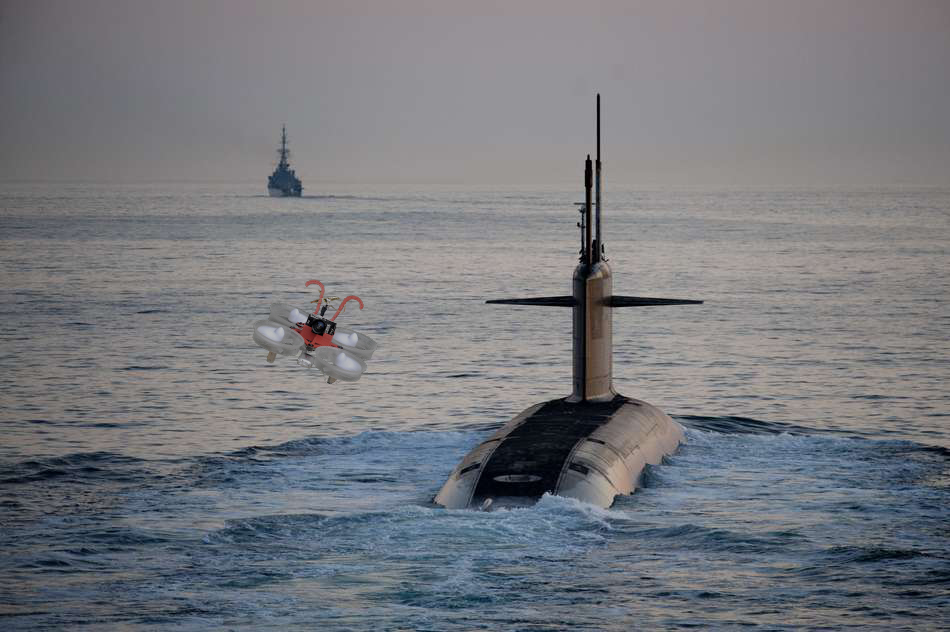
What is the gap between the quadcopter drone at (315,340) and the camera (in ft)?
69.8

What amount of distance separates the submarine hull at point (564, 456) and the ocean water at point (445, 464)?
487 mm

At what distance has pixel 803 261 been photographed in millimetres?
91000

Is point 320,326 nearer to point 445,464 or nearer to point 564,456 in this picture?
point 564,456

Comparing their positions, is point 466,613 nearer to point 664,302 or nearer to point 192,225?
point 664,302

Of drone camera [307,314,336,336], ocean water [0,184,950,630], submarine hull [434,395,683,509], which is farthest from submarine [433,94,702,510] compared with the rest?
drone camera [307,314,336,336]

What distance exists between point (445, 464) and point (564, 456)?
4638 millimetres

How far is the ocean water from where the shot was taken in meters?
19.3

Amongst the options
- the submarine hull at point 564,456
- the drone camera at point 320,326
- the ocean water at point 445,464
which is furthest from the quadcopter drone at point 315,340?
the submarine hull at point 564,456

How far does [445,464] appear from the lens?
28125 millimetres

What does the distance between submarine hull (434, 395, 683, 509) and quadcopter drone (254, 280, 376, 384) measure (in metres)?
3.32

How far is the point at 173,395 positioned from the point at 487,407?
367 inches

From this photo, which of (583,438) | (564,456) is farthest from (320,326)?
(583,438)

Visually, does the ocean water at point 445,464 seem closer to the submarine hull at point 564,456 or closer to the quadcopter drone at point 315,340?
the submarine hull at point 564,456

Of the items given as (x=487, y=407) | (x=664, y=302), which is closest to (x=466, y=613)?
(x=664, y=302)
